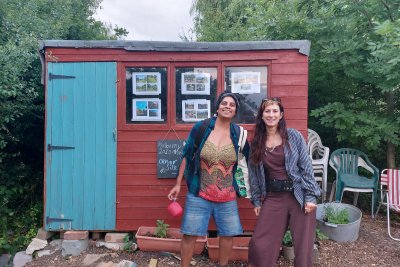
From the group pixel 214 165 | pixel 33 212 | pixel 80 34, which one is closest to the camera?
pixel 214 165

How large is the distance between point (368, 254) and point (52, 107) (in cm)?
420

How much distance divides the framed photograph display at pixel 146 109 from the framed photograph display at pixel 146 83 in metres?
0.10

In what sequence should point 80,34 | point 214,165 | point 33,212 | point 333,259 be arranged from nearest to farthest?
point 214,165 → point 333,259 → point 33,212 → point 80,34

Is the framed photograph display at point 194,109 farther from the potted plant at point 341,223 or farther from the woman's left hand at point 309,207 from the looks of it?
the potted plant at point 341,223

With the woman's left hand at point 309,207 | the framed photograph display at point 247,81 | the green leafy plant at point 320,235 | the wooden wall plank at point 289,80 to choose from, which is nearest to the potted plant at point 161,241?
the green leafy plant at point 320,235

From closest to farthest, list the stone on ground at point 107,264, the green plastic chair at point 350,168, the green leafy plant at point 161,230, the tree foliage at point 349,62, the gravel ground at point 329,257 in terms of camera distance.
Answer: the stone on ground at point 107,264 → the gravel ground at point 329,257 → the green leafy plant at point 161,230 → the tree foliage at point 349,62 → the green plastic chair at point 350,168

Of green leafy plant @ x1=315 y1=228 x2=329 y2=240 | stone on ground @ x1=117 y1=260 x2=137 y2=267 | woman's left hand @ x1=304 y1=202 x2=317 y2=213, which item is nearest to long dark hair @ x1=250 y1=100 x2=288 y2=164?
woman's left hand @ x1=304 y1=202 x2=317 y2=213

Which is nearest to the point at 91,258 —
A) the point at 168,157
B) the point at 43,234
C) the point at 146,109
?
the point at 43,234

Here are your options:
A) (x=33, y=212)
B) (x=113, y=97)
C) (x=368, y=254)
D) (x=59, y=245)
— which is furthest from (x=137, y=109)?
(x=368, y=254)

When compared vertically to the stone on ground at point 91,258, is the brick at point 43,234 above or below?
above

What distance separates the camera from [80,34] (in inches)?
297

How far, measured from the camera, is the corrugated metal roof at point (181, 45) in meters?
3.99

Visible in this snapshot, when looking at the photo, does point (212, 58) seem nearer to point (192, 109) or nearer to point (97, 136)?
point (192, 109)

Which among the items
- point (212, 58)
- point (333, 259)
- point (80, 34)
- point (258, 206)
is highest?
point (80, 34)
